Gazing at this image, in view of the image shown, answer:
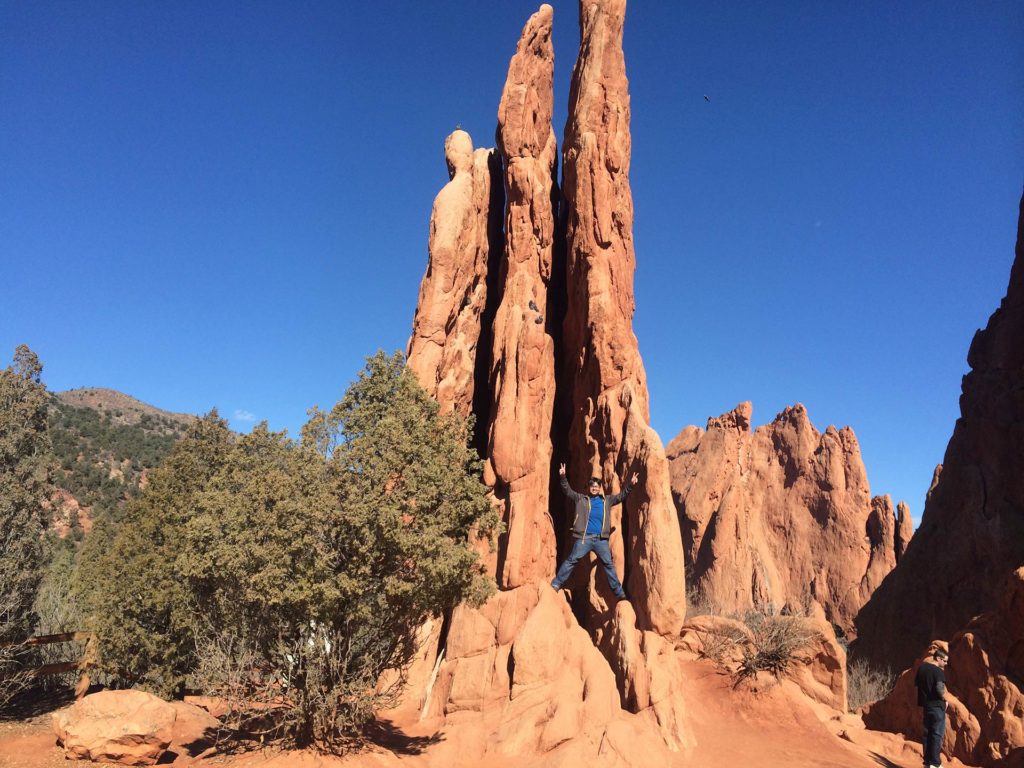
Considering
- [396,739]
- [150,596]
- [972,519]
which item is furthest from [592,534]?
[972,519]

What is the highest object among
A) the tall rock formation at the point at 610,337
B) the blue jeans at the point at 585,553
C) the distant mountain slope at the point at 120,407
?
the distant mountain slope at the point at 120,407

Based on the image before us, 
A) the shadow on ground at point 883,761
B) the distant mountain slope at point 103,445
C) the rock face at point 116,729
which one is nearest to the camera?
the rock face at point 116,729

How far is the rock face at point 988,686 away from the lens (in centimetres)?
1327

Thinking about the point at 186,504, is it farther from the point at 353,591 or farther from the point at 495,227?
the point at 495,227

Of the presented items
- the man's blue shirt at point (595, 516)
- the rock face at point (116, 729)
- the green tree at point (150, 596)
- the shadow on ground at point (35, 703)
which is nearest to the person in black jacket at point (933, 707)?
the man's blue shirt at point (595, 516)

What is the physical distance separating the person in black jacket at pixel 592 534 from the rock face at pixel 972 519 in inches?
682

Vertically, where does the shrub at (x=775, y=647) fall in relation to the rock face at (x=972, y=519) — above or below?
below

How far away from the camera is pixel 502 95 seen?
79.2 feet

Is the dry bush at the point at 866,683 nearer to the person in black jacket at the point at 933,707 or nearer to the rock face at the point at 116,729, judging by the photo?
the person in black jacket at the point at 933,707

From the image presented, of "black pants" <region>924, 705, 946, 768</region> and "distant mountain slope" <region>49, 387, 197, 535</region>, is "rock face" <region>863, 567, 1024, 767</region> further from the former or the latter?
"distant mountain slope" <region>49, 387, 197, 535</region>

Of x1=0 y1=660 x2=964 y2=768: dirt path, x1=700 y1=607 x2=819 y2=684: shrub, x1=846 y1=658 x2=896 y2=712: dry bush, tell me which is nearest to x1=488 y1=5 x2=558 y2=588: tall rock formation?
x1=0 y1=660 x2=964 y2=768: dirt path

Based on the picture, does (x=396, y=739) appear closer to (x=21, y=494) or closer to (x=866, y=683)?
(x=21, y=494)

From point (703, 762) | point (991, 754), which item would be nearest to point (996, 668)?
point (991, 754)

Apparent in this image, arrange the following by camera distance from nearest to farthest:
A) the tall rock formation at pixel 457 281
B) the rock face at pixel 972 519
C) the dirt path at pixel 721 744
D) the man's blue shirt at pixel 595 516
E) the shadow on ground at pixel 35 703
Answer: the dirt path at pixel 721 744 < the man's blue shirt at pixel 595 516 < the shadow on ground at pixel 35 703 < the tall rock formation at pixel 457 281 < the rock face at pixel 972 519
